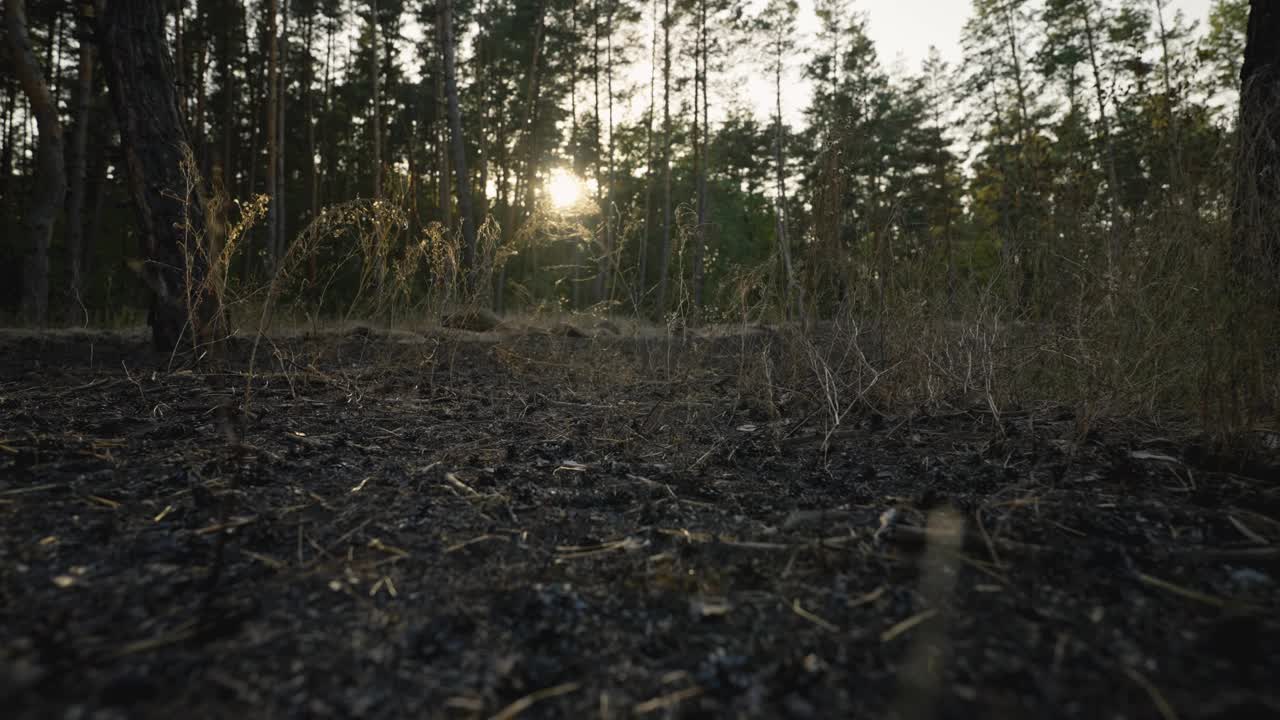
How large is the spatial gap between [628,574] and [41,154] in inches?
435

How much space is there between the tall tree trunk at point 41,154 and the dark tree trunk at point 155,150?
5.11 metres

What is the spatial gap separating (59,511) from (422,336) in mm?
5718

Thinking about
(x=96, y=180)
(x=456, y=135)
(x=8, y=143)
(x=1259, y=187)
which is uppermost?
(x=8, y=143)

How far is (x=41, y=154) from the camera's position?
8.01m

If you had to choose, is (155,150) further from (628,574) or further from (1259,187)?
(1259,187)

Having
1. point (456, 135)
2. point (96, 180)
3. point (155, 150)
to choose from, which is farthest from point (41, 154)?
point (96, 180)

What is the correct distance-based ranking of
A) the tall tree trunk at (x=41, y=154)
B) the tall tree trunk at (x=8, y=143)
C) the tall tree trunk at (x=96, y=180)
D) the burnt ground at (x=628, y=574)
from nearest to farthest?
the burnt ground at (x=628, y=574) < the tall tree trunk at (x=41, y=154) < the tall tree trunk at (x=96, y=180) < the tall tree trunk at (x=8, y=143)

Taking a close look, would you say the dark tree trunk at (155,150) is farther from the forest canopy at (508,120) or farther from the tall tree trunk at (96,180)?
the tall tree trunk at (96,180)

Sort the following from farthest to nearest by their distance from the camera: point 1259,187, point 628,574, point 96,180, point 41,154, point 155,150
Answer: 1. point 96,180
2. point 41,154
3. point 155,150
4. point 1259,187
5. point 628,574

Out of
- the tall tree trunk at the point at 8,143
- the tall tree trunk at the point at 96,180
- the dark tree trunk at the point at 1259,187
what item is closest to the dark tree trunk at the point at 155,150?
the dark tree trunk at the point at 1259,187

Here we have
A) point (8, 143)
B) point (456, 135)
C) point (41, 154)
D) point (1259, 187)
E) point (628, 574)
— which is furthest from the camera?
point (8, 143)

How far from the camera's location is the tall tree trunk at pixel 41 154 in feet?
24.7

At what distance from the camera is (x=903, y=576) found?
146 cm

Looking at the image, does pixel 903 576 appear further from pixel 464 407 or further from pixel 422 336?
pixel 422 336
